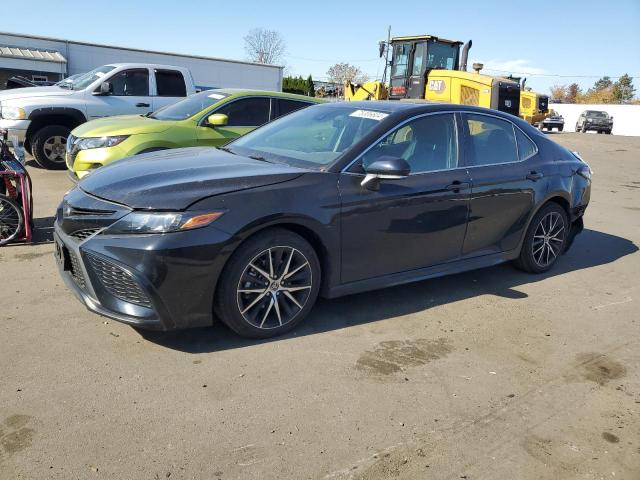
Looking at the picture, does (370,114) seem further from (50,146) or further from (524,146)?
(50,146)

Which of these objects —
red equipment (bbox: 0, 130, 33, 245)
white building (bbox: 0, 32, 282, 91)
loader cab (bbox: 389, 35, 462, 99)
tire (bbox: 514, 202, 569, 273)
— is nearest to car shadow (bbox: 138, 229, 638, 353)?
tire (bbox: 514, 202, 569, 273)

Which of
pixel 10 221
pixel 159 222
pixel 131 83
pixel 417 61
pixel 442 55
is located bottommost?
pixel 10 221

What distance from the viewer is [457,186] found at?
179 inches

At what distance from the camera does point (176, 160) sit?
13.7 ft

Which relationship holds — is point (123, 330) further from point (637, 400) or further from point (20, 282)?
point (637, 400)

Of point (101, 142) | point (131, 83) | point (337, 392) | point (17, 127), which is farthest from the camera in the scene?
point (131, 83)

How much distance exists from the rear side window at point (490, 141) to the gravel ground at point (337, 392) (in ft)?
4.08

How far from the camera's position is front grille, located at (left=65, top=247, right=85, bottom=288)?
3.55 meters

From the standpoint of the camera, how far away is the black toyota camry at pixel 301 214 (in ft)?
11.0

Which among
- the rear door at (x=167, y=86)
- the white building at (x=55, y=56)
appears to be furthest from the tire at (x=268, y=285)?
the white building at (x=55, y=56)

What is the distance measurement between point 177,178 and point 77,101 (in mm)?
7433

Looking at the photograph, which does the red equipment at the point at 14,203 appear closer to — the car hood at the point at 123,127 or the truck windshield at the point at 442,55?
the car hood at the point at 123,127

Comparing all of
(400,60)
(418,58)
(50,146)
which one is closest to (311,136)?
(50,146)

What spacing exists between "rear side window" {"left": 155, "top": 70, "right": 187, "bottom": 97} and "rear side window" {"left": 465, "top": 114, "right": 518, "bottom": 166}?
298 inches
